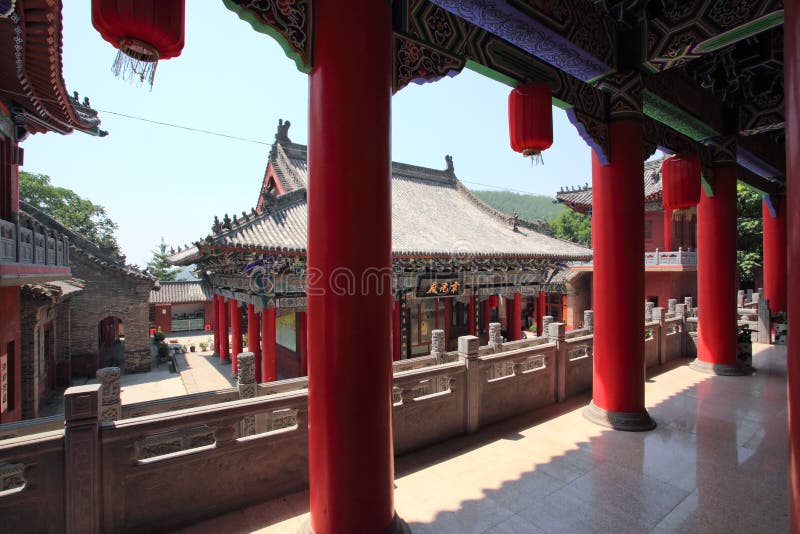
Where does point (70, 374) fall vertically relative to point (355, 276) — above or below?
below

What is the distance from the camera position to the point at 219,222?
24.5 ft

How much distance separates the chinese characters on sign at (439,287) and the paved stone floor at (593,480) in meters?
6.47

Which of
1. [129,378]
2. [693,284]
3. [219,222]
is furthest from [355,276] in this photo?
[693,284]

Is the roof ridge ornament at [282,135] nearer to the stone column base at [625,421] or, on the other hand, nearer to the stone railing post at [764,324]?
the stone column base at [625,421]

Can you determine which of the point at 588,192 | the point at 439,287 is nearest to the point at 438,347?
the point at 439,287

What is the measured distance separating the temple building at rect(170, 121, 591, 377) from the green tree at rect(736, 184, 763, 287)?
9.46m

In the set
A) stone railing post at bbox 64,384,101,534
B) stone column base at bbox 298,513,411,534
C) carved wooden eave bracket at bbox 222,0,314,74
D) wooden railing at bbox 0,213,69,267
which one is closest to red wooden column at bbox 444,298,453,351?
wooden railing at bbox 0,213,69,267

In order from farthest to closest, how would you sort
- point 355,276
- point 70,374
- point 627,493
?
1. point 70,374
2. point 627,493
3. point 355,276

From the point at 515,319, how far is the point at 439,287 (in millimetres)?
3976

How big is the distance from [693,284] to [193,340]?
24744mm

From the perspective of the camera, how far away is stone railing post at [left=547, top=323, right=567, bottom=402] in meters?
5.90

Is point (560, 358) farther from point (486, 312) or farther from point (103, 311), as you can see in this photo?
point (103, 311)

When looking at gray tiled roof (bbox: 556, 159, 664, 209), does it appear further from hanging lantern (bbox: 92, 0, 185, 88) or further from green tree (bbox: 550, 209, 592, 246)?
hanging lantern (bbox: 92, 0, 185, 88)

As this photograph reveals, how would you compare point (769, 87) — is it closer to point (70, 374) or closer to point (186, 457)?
point (186, 457)
